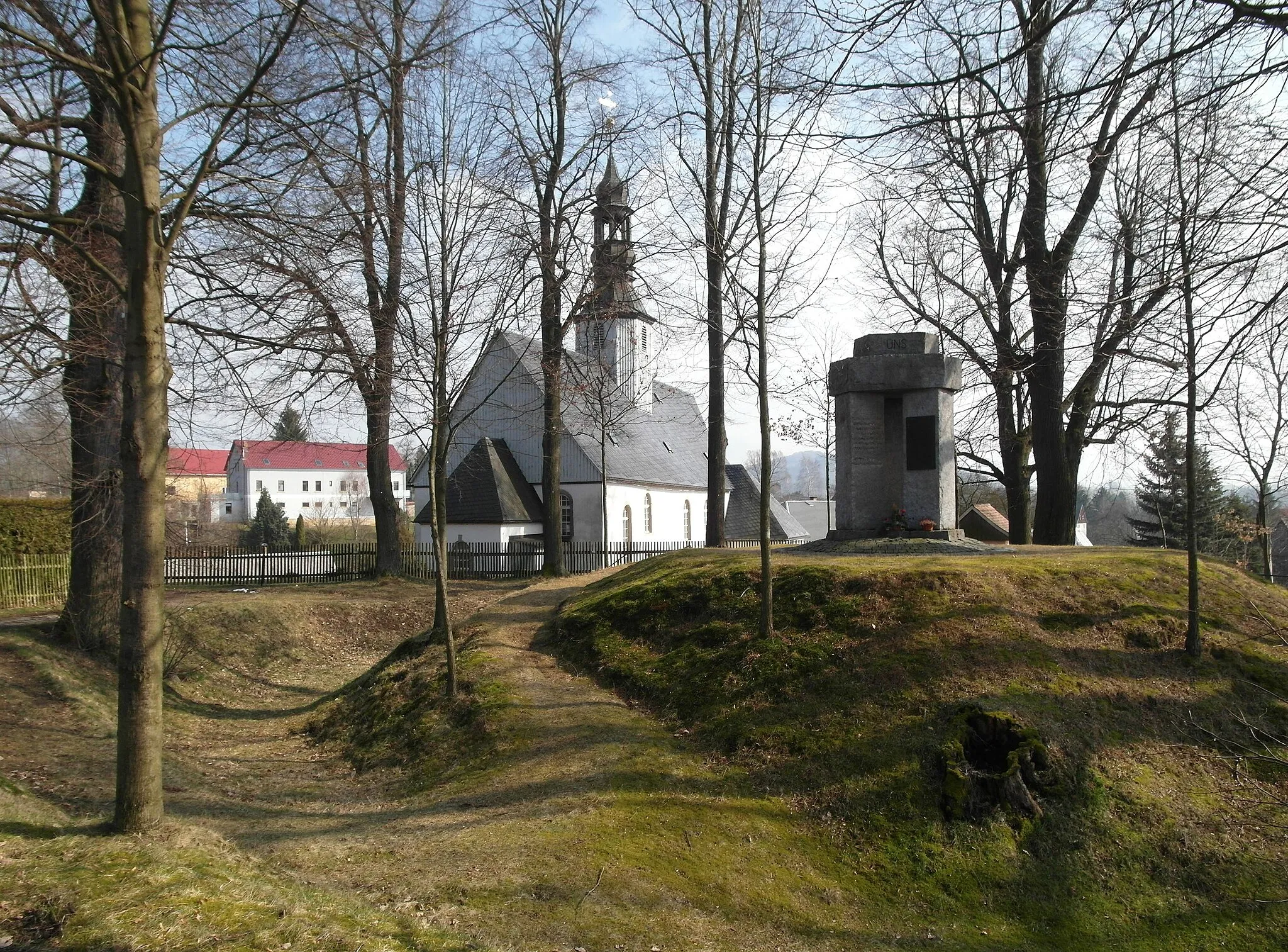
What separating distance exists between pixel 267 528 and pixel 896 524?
4747 centimetres

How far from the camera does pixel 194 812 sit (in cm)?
724

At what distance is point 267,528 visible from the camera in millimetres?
52312

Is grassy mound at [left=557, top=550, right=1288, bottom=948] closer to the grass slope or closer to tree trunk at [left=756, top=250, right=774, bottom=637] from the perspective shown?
tree trunk at [left=756, top=250, right=774, bottom=637]

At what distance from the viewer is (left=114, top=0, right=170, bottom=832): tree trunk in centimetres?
538

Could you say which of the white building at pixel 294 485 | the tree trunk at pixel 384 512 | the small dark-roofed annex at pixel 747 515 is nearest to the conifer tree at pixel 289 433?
the tree trunk at pixel 384 512

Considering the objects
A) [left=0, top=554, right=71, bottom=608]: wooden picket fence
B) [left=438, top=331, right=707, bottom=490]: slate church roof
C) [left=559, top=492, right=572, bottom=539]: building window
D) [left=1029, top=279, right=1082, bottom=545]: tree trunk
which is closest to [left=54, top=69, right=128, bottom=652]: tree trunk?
[left=0, top=554, right=71, bottom=608]: wooden picket fence

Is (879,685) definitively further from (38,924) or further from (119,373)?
(119,373)

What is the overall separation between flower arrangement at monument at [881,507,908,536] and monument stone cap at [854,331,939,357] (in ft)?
8.43

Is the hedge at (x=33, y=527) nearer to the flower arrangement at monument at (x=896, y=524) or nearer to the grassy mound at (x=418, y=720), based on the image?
→ the grassy mound at (x=418, y=720)

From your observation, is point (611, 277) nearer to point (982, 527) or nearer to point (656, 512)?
point (982, 527)

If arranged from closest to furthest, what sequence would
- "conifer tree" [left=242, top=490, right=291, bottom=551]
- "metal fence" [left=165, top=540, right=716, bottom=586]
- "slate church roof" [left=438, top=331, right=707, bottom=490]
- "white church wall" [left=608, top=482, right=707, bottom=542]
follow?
"metal fence" [left=165, top=540, right=716, bottom=586]
"slate church roof" [left=438, top=331, right=707, bottom=490]
"white church wall" [left=608, top=482, right=707, bottom=542]
"conifer tree" [left=242, top=490, right=291, bottom=551]

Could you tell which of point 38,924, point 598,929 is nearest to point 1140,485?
point 598,929

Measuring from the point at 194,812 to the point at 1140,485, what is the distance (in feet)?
125

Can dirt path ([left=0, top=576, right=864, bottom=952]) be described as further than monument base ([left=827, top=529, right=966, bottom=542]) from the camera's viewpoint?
No
